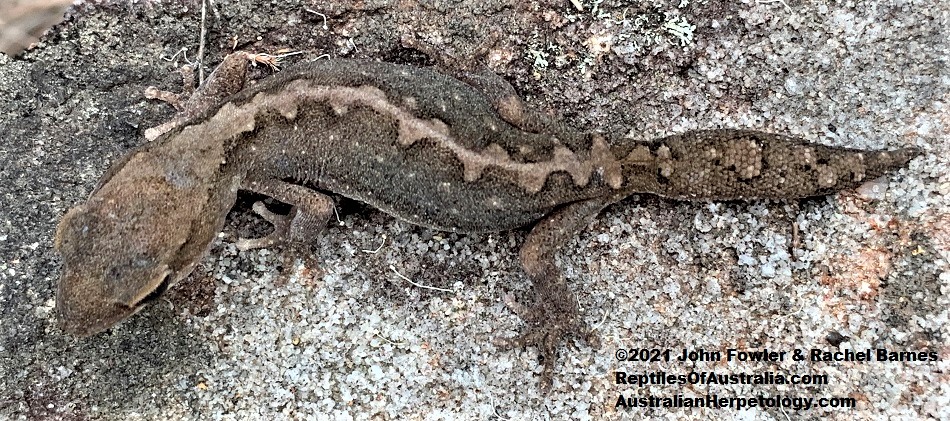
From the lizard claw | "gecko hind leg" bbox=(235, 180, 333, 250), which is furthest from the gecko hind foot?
the lizard claw

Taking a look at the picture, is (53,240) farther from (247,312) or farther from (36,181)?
(247,312)

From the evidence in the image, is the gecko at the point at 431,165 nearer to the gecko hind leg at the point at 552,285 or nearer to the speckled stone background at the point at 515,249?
the gecko hind leg at the point at 552,285

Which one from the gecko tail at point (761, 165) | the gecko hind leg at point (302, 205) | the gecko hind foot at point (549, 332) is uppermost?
the gecko tail at point (761, 165)

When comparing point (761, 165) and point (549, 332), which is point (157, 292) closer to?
point (549, 332)

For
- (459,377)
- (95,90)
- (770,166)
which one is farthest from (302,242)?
(770,166)

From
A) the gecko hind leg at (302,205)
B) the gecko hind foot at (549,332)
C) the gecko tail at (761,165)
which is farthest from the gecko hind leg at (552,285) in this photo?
the gecko hind leg at (302,205)

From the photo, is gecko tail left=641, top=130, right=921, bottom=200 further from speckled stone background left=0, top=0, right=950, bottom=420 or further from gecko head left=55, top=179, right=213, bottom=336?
gecko head left=55, top=179, right=213, bottom=336

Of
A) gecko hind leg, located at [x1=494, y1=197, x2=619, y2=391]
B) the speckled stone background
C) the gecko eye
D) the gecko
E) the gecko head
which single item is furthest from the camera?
gecko hind leg, located at [x1=494, y1=197, x2=619, y2=391]
